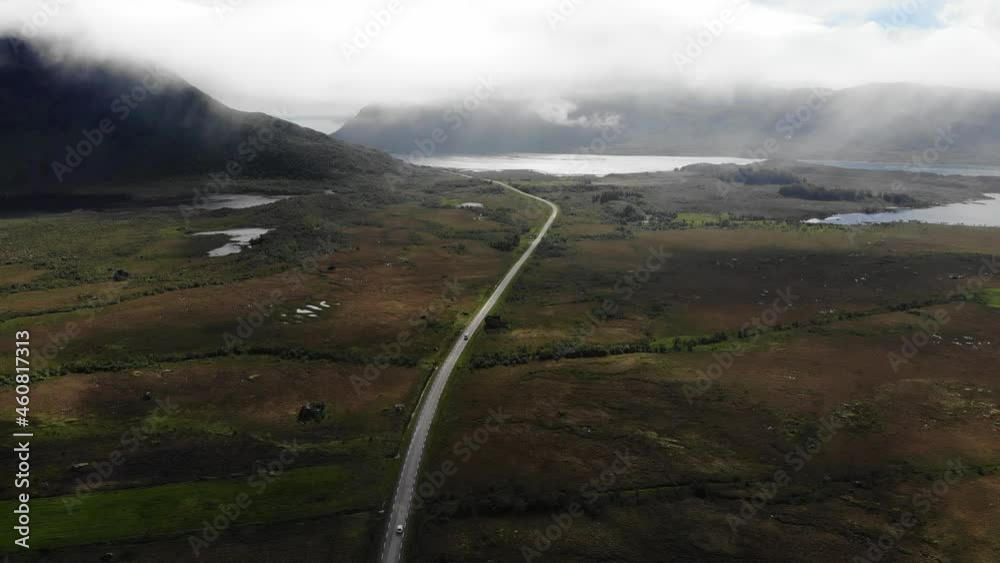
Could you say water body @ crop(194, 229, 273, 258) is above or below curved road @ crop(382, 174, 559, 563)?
above

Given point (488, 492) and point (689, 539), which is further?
point (488, 492)

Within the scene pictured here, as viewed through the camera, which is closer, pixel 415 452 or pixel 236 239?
pixel 415 452

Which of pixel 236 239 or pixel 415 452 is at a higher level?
pixel 236 239

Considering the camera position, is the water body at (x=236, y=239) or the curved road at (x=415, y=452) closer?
the curved road at (x=415, y=452)

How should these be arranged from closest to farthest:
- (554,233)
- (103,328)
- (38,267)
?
(103,328), (38,267), (554,233)

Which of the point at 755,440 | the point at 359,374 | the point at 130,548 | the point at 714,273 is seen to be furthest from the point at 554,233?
the point at 130,548

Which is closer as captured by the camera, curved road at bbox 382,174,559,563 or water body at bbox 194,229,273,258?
curved road at bbox 382,174,559,563

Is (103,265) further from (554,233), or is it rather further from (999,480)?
(999,480)

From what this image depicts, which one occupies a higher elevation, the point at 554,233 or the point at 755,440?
the point at 554,233
